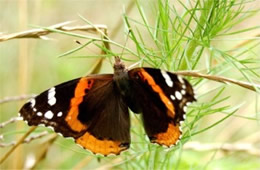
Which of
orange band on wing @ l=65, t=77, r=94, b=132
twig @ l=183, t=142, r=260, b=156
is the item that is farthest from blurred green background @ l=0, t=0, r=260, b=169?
orange band on wing @ l=65, t=77, r=94, b=132

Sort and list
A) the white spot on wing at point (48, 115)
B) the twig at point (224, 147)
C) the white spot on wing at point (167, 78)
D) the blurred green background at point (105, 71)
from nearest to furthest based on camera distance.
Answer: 1. the white spot on wing at point (167, 78)
2. the white spot on wing at point (48, 115)
3. the blurred green background at point (105, 71)
4. the twig at point (224, 147)

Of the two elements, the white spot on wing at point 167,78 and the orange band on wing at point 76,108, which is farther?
the orange band on wing at point 76,108

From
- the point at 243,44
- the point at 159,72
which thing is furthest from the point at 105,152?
the point at 243,44

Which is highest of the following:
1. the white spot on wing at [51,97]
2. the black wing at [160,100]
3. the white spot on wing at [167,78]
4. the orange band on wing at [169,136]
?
the white spot on wing at [51,97]

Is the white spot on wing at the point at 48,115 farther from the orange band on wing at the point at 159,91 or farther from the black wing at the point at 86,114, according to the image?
the orange band on wing at the point at 159,91

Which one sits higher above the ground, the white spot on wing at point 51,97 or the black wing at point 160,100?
the white spot on wing at point 51,97

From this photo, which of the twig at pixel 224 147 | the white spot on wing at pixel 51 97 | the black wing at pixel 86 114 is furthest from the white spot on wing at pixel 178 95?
the twig at pixel 224 147

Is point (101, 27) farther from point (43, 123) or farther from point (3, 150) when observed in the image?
point (3, 150)
